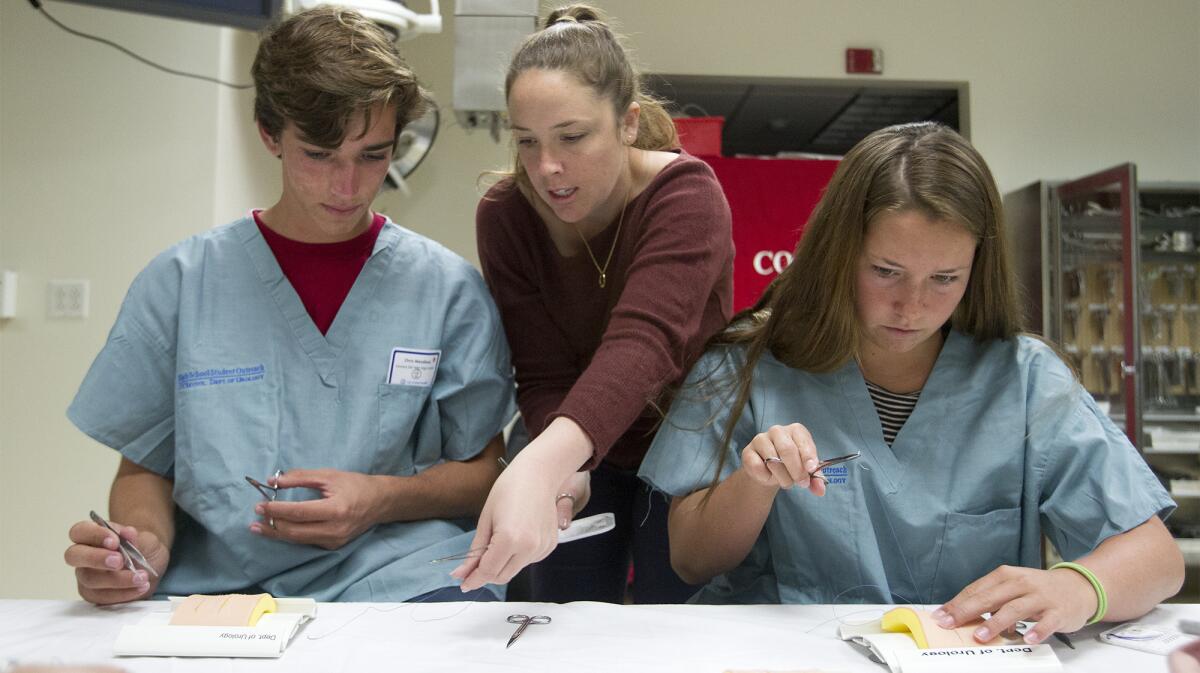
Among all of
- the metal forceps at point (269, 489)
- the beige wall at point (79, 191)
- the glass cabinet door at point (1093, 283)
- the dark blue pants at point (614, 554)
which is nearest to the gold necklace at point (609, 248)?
the dark blue pants at point (614, 554)

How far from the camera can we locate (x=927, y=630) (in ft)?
2.93

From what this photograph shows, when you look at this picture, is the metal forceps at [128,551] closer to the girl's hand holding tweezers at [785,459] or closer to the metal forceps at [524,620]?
the metal forceps at [524,620]

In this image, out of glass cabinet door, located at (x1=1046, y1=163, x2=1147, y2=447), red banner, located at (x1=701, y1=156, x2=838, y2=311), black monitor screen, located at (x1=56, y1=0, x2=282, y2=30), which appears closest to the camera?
black monitor screen, located at (x1=56, y1=0, x2=282, y2=30)

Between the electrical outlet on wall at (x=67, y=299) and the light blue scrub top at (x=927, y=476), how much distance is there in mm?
1619

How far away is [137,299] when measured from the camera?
126cm

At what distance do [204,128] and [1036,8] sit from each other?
3.34 meters

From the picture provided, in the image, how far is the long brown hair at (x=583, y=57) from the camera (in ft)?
4.14

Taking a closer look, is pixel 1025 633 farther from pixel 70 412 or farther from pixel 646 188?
pixel 70 412

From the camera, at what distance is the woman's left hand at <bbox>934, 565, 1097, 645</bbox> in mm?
897

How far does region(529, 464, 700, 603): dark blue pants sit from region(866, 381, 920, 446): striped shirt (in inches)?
14.6

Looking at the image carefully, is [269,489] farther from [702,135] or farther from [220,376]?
[702,135]

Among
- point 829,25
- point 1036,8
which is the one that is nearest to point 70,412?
point 829,25

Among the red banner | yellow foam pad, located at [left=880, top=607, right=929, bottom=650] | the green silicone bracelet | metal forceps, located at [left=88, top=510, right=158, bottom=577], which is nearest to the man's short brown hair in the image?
metal forceps, located at [left=88, top=510, right=158, bottom=577]

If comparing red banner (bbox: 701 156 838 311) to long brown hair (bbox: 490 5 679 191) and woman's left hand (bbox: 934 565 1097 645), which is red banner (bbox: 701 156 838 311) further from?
woman's left hand (bbox: 934 565 1097 645)
